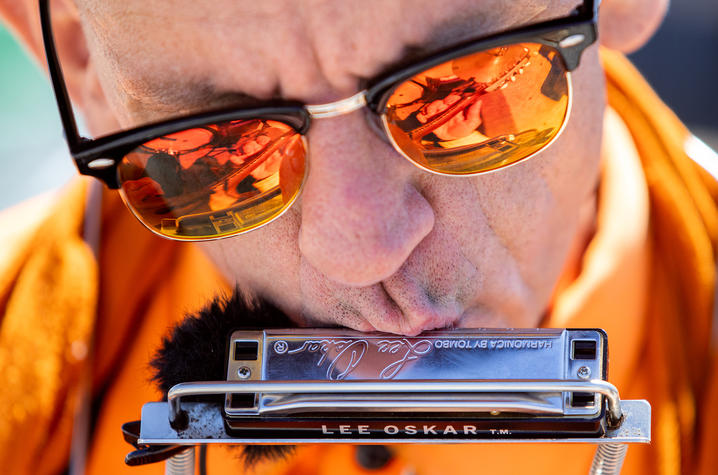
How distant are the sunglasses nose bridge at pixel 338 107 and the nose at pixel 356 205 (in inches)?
0.5

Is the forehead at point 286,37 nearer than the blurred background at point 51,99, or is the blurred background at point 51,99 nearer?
the forehead at point 286,37

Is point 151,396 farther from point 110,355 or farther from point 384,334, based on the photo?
point 384,334

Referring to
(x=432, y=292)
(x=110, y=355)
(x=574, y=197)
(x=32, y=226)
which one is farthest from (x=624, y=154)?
(x=32, y=226)

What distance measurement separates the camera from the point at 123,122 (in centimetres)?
133

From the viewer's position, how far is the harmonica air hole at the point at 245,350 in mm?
1189

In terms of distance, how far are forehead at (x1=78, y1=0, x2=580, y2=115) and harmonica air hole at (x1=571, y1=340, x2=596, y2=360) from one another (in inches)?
19.0

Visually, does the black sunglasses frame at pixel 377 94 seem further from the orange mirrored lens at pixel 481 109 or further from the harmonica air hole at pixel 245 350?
the harmonica air hole at pixel 245 350

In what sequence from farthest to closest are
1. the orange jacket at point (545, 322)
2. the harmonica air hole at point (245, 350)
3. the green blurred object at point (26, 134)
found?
the green blurred object at point (26, 134), the orange jacket at point (545, 322), the harmonica air hole at point (245, 350)

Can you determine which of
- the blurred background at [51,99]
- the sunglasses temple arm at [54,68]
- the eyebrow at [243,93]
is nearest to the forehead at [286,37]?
the eyebrow at [243,93]

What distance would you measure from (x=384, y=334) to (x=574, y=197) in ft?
1.76

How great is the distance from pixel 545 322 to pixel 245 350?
778mm
